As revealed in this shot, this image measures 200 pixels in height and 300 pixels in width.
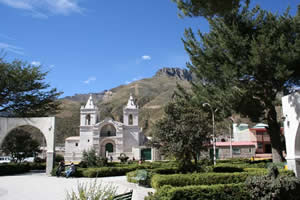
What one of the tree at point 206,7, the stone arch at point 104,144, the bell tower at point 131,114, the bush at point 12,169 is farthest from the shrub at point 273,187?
the stone arch at point 104,144

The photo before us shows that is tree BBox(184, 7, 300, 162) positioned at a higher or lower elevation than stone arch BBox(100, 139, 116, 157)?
higher

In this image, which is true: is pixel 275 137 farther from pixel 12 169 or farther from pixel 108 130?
pixel 108 130

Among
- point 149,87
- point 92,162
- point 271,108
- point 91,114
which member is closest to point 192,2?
point 271,108

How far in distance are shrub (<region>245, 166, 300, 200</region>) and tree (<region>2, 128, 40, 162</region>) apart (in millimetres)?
28092

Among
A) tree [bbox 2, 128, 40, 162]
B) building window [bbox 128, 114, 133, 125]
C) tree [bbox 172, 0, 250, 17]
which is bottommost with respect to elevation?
tree [bbox 2, 128, 40, 162]

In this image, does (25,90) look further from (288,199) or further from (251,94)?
(288,199)

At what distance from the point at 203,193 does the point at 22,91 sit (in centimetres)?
2140

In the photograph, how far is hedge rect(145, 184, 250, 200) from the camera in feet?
29.5

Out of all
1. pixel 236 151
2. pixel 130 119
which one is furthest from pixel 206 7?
pixel 130 119

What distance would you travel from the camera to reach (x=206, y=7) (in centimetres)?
1157

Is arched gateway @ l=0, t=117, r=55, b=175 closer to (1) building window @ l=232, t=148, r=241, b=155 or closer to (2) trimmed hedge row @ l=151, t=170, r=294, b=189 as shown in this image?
(2) trimmed hedge row @ l=151, t=170, r=294, b=189

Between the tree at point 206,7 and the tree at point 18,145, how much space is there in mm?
25898

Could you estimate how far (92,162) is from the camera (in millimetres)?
21453

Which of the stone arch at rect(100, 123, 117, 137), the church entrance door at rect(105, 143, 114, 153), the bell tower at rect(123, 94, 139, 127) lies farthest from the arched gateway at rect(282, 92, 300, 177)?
the stone arch at rect(100, 123, 117, 137)
